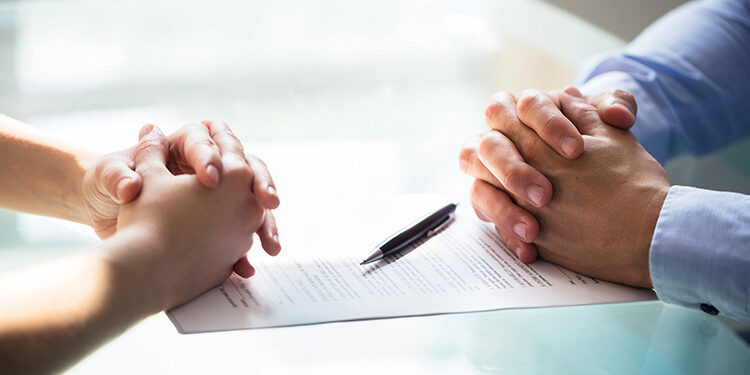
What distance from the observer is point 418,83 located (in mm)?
1485

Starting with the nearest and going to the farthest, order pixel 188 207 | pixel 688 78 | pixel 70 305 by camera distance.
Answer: pixel 70 305, pixel 188 207, pixel 688 78

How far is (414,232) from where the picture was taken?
2.93 feet

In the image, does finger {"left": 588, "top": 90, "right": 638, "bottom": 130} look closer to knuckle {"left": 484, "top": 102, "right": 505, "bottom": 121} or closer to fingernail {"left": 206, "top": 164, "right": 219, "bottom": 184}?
knuckle {"left": 484, "top": 102, "right": 505, "bottom": 121}

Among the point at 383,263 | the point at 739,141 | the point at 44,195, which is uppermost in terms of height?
the point at 44,195

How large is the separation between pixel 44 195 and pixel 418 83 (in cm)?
80

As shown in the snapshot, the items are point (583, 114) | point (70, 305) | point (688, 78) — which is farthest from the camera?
point (688, 78)

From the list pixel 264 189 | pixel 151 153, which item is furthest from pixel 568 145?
pixel 151 153

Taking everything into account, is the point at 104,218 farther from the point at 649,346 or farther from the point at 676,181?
→ the point at 676,181

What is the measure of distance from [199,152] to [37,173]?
0.28 meters

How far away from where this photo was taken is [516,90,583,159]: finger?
2.91 ft

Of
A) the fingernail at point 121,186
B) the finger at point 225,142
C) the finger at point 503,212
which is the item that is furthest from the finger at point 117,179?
the finger at point 503,212

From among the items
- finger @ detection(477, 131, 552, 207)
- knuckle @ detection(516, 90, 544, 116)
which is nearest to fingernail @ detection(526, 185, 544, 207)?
finger @ detection(477, 131, 552, 207)

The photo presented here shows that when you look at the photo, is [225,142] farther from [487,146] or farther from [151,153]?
[487,146]

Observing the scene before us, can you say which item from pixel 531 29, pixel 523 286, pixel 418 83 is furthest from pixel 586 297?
pixel 531 29
